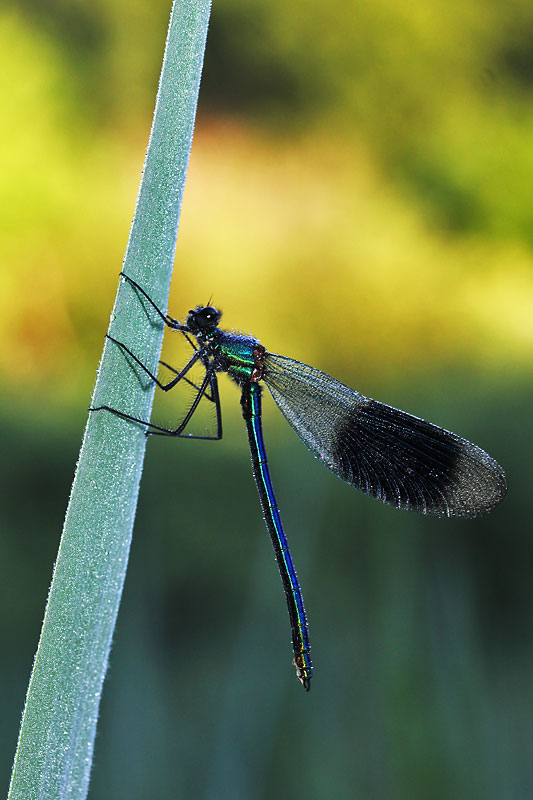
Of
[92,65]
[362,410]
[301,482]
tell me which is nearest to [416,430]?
[362,410]

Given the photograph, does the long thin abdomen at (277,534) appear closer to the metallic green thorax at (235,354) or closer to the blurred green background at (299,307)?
the metallic green thorax at (235,354)

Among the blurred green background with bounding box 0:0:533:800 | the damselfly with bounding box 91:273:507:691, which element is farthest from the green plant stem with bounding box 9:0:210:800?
the blurred green background with bounding box 0:0:533:800

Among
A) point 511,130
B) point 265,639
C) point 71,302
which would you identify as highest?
point 511,130

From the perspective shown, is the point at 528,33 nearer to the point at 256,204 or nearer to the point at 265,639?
the point at 256,204

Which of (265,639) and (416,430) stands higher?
(416,430)

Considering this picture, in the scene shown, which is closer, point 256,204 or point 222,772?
point 222,772

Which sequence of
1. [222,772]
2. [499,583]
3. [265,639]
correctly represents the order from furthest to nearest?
[499,583]
[265,639]
[222,772]

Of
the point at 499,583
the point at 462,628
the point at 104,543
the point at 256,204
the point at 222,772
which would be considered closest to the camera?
the point at 104,543
